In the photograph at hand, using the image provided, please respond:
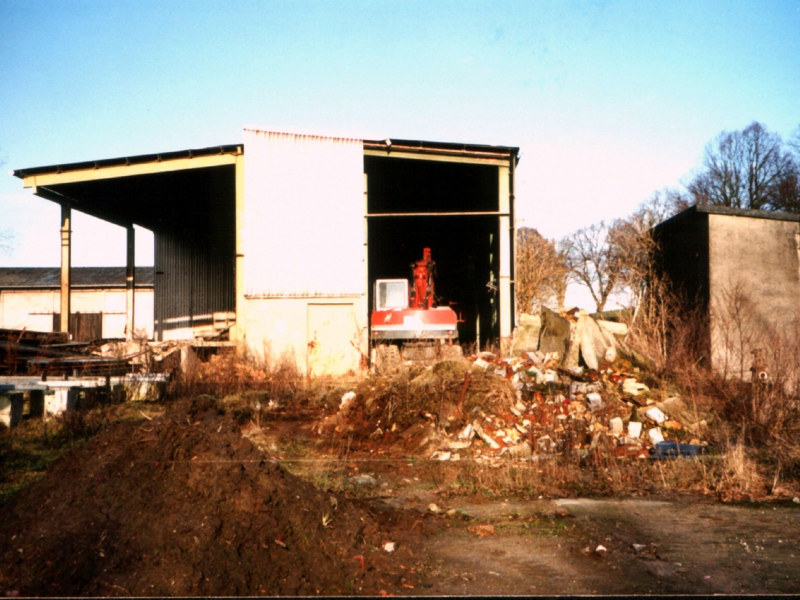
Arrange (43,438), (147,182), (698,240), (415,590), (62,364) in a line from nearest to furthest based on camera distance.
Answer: (415,590)
(43,438)
(62,364)
(698,240)
(147,182)

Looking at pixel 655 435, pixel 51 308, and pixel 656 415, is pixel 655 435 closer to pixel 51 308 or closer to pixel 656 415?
pixel 656 415

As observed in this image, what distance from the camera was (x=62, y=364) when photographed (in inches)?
483

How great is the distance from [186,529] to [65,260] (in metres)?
16.7

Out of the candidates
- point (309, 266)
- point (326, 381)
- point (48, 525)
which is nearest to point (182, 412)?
point (48, 525)

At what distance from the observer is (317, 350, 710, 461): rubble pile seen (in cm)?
965

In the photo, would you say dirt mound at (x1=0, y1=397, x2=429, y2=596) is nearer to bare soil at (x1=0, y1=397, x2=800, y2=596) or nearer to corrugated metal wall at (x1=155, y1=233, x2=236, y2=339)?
bare soil at (x1=0, y1=397, x2=800, y2=596)

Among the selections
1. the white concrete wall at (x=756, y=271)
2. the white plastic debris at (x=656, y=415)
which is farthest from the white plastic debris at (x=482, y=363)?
the white concrete wall at (x=756, y=271)

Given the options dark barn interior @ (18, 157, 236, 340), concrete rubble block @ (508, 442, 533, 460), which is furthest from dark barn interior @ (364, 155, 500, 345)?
concrete rubble block @ (508, 442, 533, 460)

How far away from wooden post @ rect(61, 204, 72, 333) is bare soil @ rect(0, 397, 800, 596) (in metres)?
13.7

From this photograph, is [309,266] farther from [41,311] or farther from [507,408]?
[41,311]

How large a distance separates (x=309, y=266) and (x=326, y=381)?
3.52m

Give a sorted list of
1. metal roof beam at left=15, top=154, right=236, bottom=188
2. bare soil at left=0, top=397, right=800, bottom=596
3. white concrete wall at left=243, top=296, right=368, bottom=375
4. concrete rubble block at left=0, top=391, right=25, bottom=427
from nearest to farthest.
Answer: bare soil at left=0, top=397, right=800, bottom=596 < concrete rubble block at left=0, top=391, right=25, bottom=427 < white concrete wall at left=243, top=296, right=368, bottom=375 < metal roof beam at left=15, top=154, right=236, bottom=188

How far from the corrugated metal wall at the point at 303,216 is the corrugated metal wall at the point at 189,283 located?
811 cm

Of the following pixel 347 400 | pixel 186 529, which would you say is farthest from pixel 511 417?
pixel 186 529
